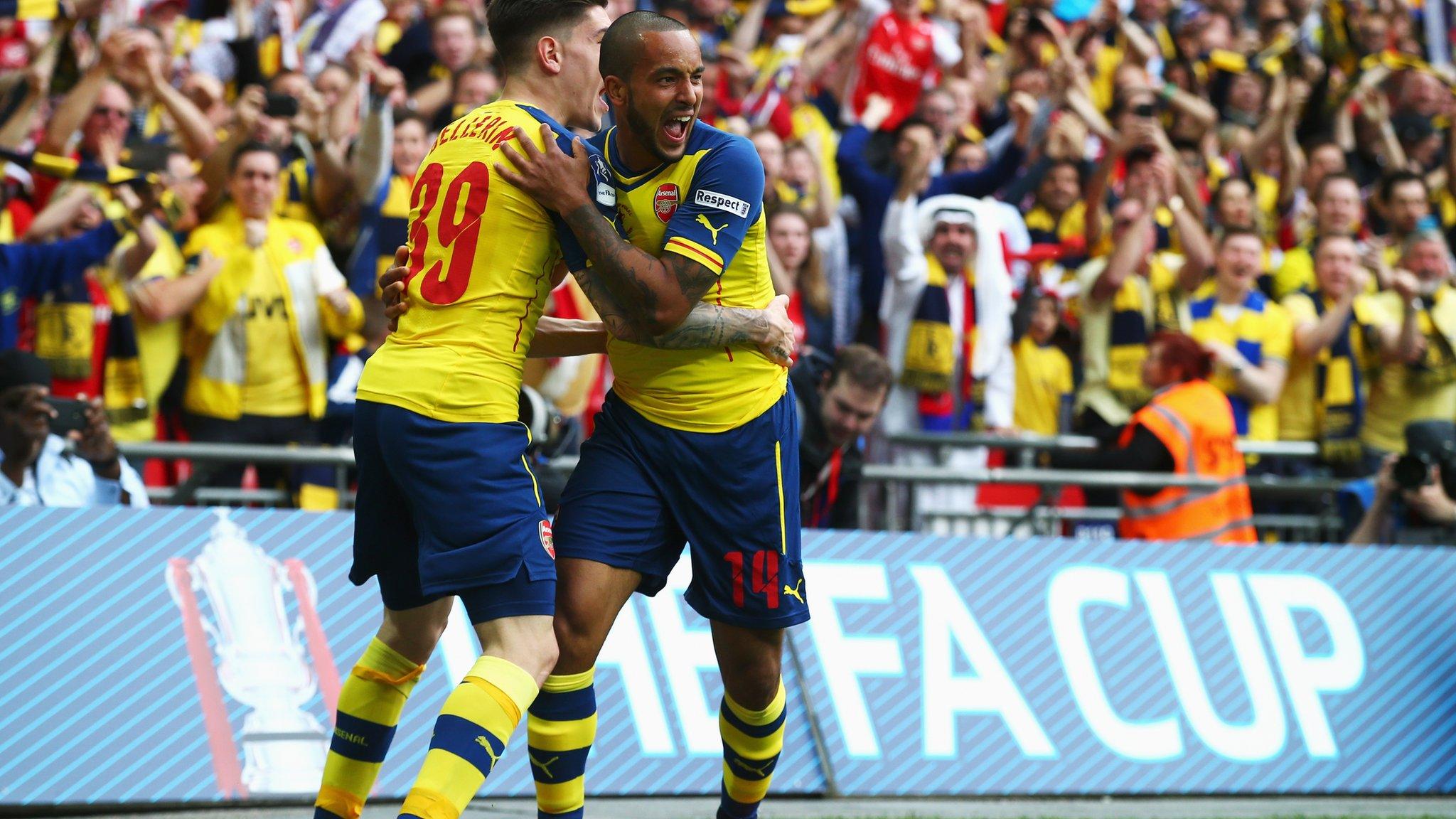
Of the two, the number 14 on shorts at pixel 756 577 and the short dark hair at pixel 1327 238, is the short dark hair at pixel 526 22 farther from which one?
the short dark hair at pixel 1327 238

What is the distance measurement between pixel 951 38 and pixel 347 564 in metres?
8.69

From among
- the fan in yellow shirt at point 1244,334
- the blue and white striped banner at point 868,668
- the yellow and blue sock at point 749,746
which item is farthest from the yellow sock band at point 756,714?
the fan in yellow shirt at point 1244,334

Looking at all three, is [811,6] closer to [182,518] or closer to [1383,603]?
[1383,603]

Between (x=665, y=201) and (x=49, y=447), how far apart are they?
362cm

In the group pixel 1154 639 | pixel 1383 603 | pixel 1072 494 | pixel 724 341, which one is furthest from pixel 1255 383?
pixel 724 341

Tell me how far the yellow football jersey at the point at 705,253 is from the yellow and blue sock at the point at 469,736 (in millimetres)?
1004

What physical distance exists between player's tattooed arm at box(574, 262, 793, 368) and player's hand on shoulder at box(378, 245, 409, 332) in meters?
0.47

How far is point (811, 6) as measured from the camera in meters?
14.0

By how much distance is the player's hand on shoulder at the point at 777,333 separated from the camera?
4832 millimetres

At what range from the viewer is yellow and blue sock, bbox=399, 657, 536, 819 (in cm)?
406

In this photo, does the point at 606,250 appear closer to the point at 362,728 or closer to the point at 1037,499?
the point at 362,728

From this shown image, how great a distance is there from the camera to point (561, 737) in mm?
4672

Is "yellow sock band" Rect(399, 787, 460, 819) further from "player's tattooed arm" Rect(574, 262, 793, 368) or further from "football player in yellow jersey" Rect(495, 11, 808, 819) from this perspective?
"player's tattooed arm" Rect(574, 262, 793, 368)

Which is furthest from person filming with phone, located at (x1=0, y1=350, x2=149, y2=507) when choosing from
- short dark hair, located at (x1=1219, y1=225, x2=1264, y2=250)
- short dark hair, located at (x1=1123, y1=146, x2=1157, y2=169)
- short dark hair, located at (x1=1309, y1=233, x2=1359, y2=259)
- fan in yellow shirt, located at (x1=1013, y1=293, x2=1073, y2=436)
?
short dark hair, located at (x1=1309, y1=233, x2=1359, y2=259)
